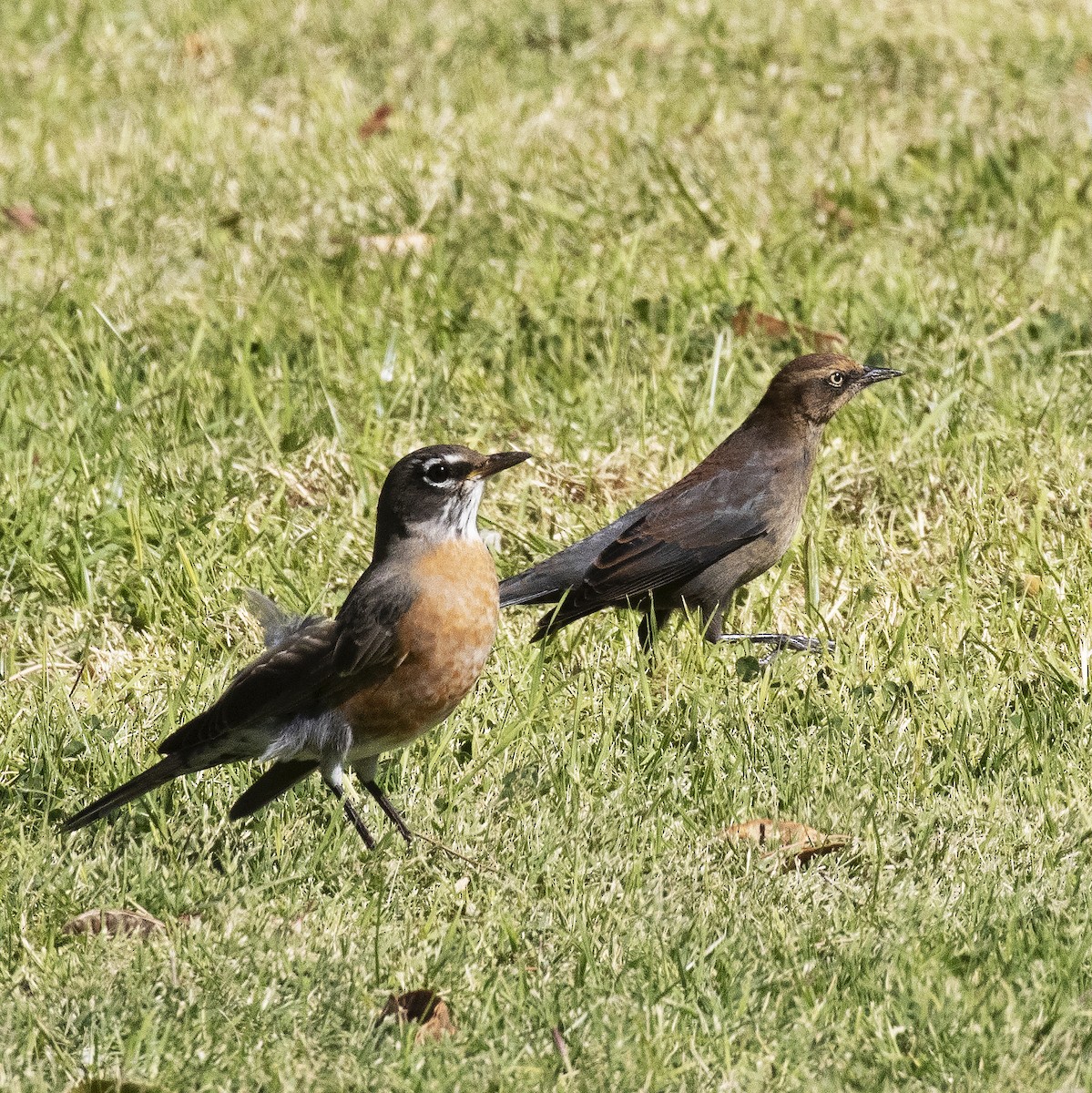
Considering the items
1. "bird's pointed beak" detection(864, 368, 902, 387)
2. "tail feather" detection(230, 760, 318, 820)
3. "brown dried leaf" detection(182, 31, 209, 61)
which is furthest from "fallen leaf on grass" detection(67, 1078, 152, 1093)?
"brown dried leaf" detection(182, 31, 209, 61)

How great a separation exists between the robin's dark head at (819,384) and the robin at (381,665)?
6.56 ft

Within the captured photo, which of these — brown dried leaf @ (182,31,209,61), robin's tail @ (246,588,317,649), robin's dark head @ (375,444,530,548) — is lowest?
brown dried leaf @ (182,31,209,61)

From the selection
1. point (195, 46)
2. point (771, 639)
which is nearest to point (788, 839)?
point (771, 639)

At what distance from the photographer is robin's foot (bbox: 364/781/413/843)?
4.52 meters

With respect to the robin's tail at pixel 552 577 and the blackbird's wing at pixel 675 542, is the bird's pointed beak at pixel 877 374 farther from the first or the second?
the robin's tail at pixel 552 577

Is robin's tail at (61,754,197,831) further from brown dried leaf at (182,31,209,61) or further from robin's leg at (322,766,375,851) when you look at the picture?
brown dried leaf at (182,31,209,61)

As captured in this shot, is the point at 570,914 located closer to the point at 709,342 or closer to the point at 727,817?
the point at 727,817

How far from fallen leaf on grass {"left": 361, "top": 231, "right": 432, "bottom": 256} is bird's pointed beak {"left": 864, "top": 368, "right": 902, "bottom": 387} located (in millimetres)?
2649

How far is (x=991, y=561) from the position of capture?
5.95 metres

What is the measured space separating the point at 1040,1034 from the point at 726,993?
0.63m

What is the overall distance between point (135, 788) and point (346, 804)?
1.80ft

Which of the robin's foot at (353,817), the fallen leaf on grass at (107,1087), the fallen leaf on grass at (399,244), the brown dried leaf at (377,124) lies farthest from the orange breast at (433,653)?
the brown dried leaf at (377,124)

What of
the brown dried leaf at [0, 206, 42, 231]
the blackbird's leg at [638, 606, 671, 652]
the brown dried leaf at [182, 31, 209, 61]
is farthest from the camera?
the brown dried leaf at [182, 31, 209, 61]

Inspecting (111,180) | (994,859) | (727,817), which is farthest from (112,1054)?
(111,180)
